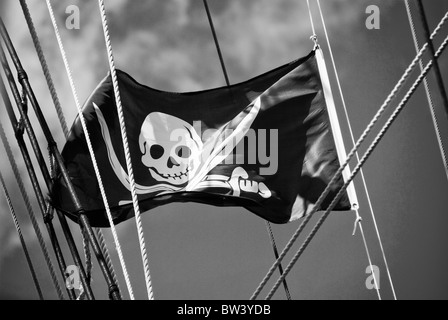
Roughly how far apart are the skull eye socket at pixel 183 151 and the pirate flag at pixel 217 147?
16mm

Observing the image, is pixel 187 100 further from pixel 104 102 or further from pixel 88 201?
pixel 88 201

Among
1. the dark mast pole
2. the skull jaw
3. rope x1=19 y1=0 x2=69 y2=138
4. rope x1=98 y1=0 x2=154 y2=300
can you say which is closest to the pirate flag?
the skull jaw

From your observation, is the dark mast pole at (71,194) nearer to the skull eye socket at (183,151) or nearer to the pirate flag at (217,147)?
the pirate flag at (217,147)

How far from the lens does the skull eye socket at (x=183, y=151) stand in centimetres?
1250

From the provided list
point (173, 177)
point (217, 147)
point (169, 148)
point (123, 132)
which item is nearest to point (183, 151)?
point (169, 148)

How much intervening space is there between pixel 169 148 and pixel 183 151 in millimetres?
233

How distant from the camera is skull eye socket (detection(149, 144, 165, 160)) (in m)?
12.4

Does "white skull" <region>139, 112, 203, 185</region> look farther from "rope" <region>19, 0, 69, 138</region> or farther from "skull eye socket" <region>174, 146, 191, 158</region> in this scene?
"rope" <region>19, 0, 69, 138</region>
